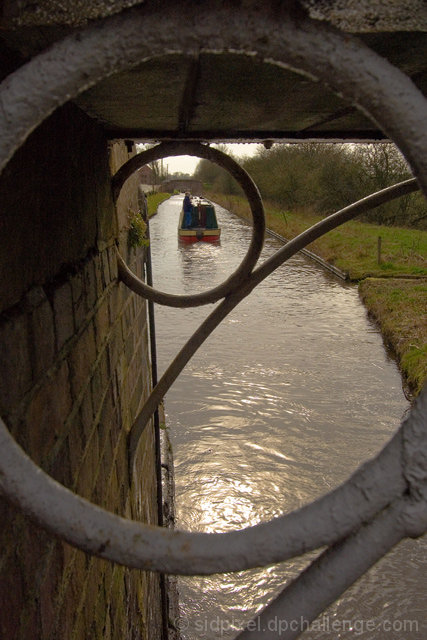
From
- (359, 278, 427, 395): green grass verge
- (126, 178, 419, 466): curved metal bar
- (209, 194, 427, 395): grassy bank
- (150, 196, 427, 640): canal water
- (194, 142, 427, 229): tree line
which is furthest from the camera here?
(194, 142, 427, 229): tree line

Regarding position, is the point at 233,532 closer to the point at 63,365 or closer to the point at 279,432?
the point at 63,365

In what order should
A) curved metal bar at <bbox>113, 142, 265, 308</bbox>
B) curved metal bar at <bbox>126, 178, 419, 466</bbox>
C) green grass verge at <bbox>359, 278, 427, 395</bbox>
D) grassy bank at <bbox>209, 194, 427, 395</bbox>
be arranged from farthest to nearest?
grassy bank at <bbox>209, 194, 427, 395</bbox>, green grass verge at <bbox>359, 278, 427, 395</bbox>, curved metal bar at <bbox>113, 142, 265, 308</bbox>, curved metal bar at <bbox>126, 178, 419, 466</bbox>

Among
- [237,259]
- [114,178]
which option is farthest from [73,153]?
[237,259]

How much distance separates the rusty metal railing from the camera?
59 cm

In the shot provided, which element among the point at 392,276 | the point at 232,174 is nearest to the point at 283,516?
the point at 232,174

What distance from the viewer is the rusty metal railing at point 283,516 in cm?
59

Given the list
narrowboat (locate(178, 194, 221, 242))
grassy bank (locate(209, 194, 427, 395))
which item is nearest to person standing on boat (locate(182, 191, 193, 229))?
narrowboat (locate(178, 194, 221, 242))

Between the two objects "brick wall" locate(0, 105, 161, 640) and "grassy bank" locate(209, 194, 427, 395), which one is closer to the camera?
"brick wall" locate(0, 105, 161, 640)

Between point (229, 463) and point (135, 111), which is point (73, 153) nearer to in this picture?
point (135, 111)

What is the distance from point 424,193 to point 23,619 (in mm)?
939

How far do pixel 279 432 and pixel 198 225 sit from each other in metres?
16.3

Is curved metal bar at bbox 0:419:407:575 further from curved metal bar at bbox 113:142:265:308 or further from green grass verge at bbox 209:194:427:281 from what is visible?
green grass verge at bbox 209:194:427:281

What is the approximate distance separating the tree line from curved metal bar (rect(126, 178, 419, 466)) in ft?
56.6

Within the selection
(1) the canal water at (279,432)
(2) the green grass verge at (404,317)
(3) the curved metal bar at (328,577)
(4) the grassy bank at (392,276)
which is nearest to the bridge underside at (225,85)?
(3) the curved metal bar at (328,577)
